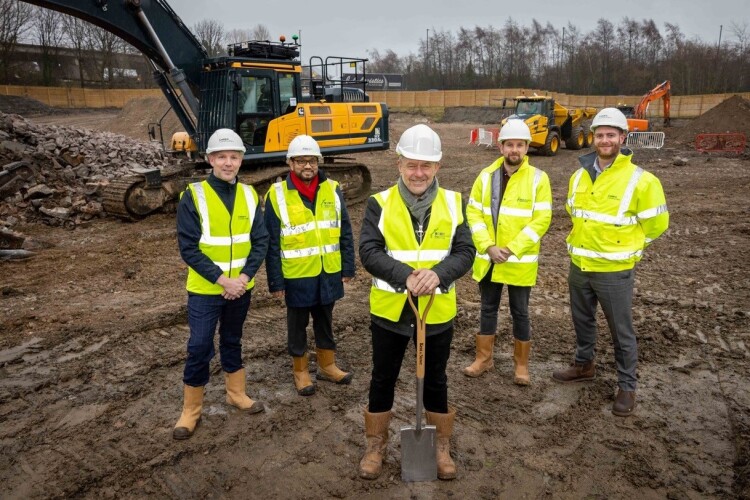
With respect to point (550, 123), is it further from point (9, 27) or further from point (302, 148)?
point (9, 27)

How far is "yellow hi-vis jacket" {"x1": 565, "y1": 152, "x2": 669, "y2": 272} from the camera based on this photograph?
3.82m

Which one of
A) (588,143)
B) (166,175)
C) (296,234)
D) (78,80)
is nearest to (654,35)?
(588,143)

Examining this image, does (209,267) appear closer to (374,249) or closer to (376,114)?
(374,249)

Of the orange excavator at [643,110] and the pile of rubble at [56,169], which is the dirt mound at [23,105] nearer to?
the pile of rubble at [56,169]

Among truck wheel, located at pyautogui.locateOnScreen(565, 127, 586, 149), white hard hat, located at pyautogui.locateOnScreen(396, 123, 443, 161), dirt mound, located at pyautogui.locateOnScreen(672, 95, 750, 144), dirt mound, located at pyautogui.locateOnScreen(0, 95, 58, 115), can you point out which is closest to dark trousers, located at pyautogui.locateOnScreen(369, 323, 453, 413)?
white hard hat, located at pyautogui.locateOnScreen(396, 123, 443, 161)

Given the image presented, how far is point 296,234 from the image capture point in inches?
163

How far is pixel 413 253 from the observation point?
3064 millimetres

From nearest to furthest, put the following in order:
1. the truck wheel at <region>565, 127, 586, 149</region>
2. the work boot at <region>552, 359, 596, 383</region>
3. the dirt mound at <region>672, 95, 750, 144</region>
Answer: the work boot at <region>552, 359, 596, 383</region>
the truck wheel at <region>565, 127, 586, 149</region>
the dirt mound at <region>672, 95, 750, 144</region>

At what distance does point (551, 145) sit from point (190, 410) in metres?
19.1

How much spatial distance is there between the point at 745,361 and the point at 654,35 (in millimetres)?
69429

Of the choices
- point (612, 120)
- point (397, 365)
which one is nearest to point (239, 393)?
point (397, 365)

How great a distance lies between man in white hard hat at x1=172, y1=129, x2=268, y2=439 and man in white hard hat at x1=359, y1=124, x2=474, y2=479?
1128 millimetres

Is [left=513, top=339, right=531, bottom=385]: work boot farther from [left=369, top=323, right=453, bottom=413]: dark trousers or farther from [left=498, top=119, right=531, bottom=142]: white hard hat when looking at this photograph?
[left=498, top=119, right=531, bottom=142]: white hard hat

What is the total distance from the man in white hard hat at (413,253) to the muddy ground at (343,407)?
60 cm
